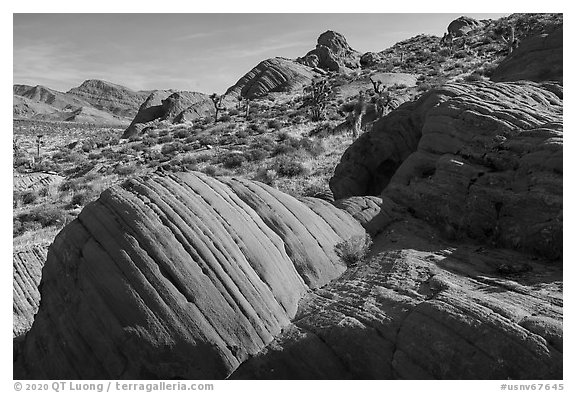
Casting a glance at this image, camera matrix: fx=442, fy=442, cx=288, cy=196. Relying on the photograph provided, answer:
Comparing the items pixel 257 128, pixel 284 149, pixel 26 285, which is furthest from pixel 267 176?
pixel 257 128

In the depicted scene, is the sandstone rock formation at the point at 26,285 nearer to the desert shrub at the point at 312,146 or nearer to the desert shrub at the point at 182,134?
the desert shrub at the point at 312,146

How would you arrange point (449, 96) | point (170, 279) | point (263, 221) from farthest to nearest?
point (449, 96), point (263, 221), point (170, 279)

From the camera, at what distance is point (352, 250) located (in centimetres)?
866

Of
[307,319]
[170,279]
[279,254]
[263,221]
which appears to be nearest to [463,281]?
[307,319]

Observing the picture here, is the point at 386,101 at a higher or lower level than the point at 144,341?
Result: higher

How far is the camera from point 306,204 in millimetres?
9625

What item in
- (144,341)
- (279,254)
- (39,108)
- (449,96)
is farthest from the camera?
(39,108)

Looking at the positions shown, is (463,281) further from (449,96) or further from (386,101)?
(386,101)

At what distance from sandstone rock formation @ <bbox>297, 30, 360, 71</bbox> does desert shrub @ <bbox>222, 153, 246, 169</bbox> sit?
143 feet

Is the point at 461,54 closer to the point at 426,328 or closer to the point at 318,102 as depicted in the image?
the point at 318,102

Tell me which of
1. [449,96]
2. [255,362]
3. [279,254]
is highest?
[449,96]

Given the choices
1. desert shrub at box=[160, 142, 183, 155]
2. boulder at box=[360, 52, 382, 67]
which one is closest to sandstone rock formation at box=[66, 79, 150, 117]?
boulder at box=[360, 52, 382, 67]

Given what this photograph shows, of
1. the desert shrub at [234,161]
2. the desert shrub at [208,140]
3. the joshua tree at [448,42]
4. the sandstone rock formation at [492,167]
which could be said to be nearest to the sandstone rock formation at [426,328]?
the sandstone rock formation at [492,167]

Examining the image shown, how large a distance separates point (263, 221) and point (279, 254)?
819mm
